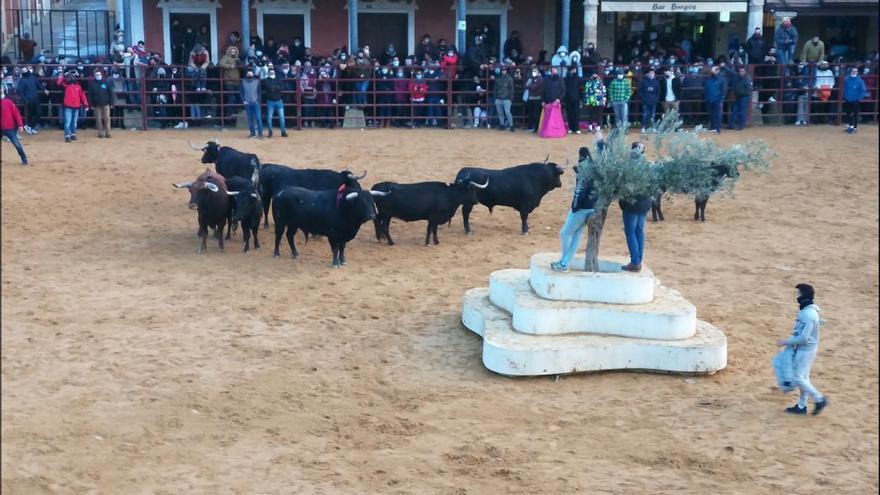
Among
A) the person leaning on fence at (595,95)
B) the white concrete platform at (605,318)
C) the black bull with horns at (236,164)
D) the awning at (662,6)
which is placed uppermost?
the awning at (662,6)

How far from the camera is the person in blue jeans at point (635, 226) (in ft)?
38.0

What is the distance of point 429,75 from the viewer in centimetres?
2544

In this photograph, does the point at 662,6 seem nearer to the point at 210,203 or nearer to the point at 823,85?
the point at 823,85

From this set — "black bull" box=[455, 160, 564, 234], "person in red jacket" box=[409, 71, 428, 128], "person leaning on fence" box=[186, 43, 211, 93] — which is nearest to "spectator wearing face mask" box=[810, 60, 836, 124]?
"person in red jacket" box=[409, 71, 428, 128]

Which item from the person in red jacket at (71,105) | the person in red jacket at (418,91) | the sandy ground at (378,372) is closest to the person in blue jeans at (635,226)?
the sandy ground at (378,372)

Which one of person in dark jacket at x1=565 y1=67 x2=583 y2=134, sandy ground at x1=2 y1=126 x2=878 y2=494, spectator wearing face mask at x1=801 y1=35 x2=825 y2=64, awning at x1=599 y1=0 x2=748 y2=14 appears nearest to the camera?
sandy ground at x1=2 y1=126 x2=878 y2=494

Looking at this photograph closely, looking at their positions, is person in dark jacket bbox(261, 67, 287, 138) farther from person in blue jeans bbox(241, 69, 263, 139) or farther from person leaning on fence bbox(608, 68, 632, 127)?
person leaning on fence bbox(608, 68, 632, 127)

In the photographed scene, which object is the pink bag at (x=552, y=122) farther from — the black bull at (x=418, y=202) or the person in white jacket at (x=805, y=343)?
the person in white jacket at (x=805, y=343)

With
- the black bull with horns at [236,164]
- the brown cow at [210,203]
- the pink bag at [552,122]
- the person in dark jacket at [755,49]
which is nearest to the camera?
the brown cow at [210,203]

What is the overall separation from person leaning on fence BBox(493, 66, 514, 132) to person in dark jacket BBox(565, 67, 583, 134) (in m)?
1.28

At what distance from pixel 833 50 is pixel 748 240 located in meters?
15.8

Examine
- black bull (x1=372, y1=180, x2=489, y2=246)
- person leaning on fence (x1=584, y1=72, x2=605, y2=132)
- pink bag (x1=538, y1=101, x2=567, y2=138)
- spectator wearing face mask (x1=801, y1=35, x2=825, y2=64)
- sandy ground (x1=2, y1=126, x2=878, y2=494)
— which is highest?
spectator wearing face mask (x1=801, y1=35, x2=825, y2=64)

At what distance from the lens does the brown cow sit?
47.9 ft

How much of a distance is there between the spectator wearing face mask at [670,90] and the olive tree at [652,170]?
13.6m
